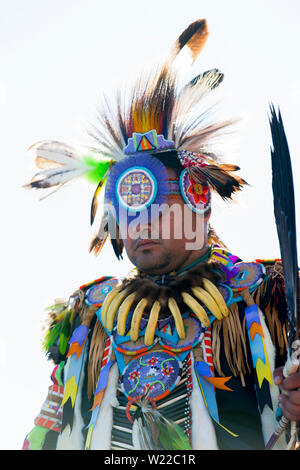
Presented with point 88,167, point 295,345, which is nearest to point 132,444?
point 295,345

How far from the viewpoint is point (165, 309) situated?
3977 mm

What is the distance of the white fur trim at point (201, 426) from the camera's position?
11.2ft

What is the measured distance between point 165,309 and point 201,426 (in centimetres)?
74

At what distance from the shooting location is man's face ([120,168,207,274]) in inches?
159

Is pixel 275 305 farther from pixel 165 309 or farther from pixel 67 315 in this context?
pixel 67 315

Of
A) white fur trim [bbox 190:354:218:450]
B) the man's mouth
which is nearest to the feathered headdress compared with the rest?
the man's mouth

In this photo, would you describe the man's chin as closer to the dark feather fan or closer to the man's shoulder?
the man's shoulder

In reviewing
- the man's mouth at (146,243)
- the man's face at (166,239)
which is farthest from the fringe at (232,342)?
the man's mouth at (146,243)

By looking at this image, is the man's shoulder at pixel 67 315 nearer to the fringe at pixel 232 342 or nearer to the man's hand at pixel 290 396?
the fringe at pixel 232 342

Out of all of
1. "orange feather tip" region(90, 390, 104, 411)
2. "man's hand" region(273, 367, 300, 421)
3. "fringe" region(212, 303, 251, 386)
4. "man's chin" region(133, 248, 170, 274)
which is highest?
"man's chin" region(133, 248, 170, 274)

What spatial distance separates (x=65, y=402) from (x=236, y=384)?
3.17ft

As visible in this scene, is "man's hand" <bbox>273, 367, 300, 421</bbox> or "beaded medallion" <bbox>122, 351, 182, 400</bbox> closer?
"man's hand" <bbox>273, 367, 300, 421</bbox>

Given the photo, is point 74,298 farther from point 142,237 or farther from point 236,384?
point 236,384

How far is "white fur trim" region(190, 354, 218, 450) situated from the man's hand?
45cm
